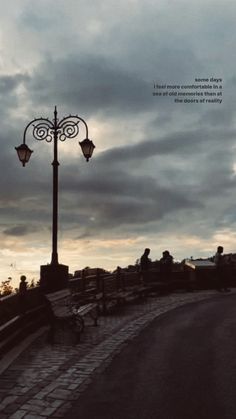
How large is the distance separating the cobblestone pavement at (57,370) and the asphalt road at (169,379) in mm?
251

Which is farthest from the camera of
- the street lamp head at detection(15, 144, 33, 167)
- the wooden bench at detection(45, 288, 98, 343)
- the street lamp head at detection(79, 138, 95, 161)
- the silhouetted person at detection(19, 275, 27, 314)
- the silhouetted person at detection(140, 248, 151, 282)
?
the silhouetted person at detection(140, 248, 151, 282)

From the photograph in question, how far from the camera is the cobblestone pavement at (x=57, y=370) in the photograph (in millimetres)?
6770

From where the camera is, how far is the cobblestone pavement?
6.77 metres

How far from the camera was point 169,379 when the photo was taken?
26.2 feet

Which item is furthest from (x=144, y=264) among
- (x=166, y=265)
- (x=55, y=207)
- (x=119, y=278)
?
(x=55, y=207)

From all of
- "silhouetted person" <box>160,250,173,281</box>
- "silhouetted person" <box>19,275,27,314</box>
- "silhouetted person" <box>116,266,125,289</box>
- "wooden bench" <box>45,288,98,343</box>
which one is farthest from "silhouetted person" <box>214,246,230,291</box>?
"silhouetted person" <box>19,275,27,314</box>

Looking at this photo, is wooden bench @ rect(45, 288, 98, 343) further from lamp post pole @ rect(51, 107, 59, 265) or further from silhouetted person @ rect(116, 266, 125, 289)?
silhouetted person @ rect(116, 266, 125, 289)

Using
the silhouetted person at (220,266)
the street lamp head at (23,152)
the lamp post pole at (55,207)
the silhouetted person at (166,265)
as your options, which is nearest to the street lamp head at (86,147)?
the lamp post pole at (55,207)

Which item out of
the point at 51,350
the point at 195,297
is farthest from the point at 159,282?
the point at 51,350

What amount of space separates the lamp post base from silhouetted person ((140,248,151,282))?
7660 mm

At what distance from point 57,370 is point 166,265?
53.1 ft

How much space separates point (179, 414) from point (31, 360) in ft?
13.1

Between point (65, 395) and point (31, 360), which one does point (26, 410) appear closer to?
point (65, 395)

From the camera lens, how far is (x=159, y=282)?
24.6 meters
